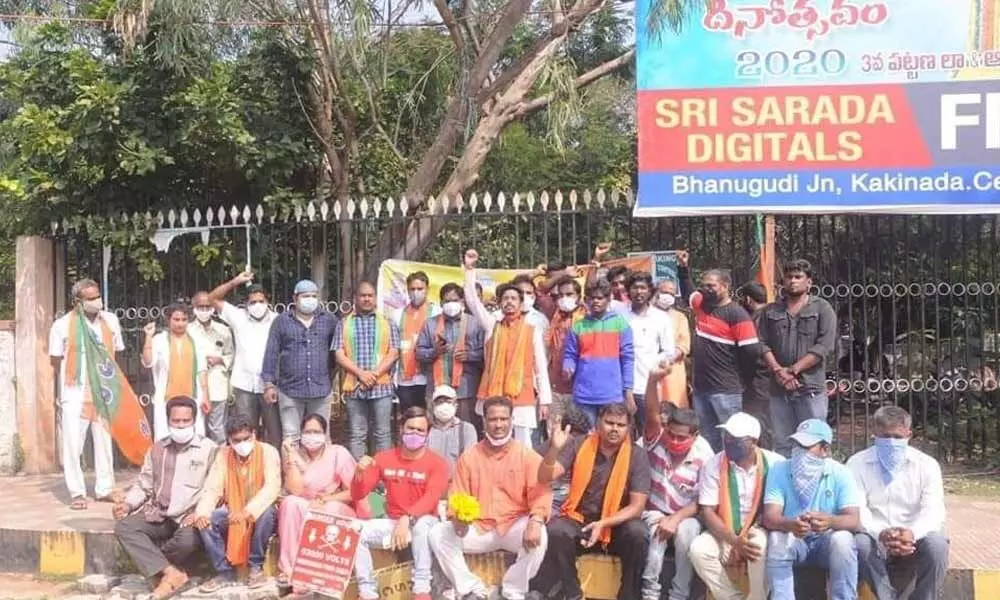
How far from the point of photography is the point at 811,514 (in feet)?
17.1

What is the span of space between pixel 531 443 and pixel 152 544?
2.51 metres

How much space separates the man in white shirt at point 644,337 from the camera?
23.2 ft

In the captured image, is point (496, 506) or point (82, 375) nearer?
point (496, 506)

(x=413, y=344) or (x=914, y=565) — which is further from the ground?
(x=413, y=344)

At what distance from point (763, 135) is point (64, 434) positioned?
19.0 feet

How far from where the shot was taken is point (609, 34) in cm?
1548

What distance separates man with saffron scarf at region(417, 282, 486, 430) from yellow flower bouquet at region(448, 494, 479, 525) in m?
1.60

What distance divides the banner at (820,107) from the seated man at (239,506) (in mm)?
3604

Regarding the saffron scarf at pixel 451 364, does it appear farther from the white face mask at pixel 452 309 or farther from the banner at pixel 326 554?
the banner at pixel 326 554

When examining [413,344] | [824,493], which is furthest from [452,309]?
[824,493]

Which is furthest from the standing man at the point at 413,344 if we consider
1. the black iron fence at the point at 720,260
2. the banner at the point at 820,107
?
the banner at the point at 820,107

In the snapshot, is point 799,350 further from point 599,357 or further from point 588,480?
point 588,480

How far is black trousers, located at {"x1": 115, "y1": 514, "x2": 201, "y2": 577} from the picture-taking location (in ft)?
20.2

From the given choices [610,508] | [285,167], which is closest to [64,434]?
[285,167]
